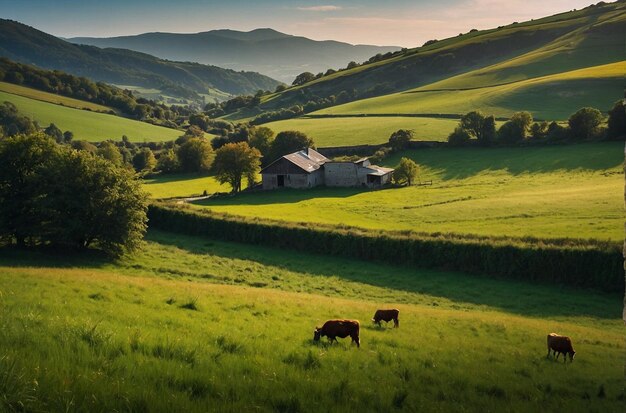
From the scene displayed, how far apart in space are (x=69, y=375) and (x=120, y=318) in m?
8.87

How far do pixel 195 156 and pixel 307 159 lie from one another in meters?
30.5

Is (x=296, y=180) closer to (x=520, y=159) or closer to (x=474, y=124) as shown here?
(x=474, y=124)

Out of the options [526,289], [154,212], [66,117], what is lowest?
[526,289]

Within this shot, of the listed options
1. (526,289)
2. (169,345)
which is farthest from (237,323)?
(526,289)

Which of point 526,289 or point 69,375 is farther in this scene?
point 526,289

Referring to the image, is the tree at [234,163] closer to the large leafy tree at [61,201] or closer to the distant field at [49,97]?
the large leafy tree at [61,201]

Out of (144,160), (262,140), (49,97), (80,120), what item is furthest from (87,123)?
(262,140)

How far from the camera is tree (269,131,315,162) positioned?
348 ft

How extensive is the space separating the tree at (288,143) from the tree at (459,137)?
30.3 m

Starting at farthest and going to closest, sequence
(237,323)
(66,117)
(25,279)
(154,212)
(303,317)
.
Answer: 1. (66,117)
2. (154,212)
3. (25,279)
4. (303,317)
5. (237,323)

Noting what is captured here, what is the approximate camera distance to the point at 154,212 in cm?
5659

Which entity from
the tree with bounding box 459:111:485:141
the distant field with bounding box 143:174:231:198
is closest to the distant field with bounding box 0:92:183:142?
the distant field with bounding box 143:174:231:198

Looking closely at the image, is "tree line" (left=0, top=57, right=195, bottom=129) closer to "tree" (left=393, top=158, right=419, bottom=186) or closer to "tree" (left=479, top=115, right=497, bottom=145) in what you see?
"tree" (left=393, top=158, right=419, bottom=186)

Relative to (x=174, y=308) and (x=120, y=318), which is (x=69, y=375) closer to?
(x=120, y=318)
